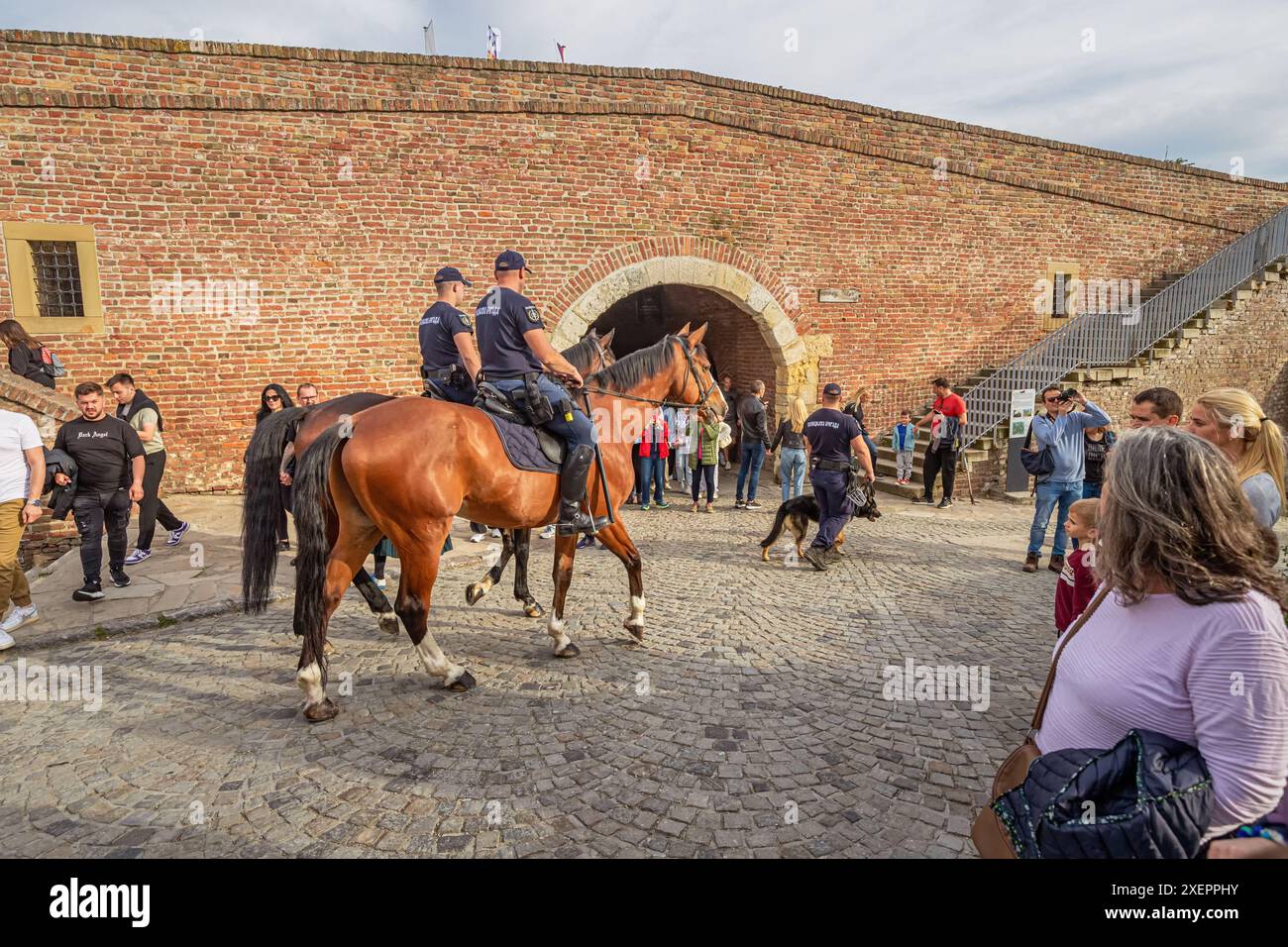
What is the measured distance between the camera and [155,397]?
32.4 feet

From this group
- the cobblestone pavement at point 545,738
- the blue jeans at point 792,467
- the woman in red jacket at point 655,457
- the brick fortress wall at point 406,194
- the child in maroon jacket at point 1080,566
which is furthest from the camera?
the woman in red jacket at point 655,457

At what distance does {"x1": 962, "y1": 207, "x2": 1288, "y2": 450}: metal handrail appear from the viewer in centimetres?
1362

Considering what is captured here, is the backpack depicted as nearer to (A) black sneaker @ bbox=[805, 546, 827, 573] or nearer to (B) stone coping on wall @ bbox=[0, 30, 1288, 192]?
(B) stone coping on wall @ bbox=[0, 30, 1288, 192]

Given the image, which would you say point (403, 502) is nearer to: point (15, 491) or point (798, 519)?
point (15, 491)

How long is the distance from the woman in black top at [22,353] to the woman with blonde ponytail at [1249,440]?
11100 millimetres

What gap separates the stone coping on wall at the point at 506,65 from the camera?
9.31 metres

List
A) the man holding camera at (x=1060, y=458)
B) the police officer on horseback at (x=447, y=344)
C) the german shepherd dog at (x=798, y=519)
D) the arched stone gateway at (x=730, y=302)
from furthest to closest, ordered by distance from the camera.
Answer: the arched stone gateway at (x=730, y=302) → the german shepherd dog at (x=798, y=519) → the man holding camera at (x=1060, y=458) → the police officer on horseback at (x=447, y=344)

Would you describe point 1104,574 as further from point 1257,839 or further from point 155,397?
point 155,397

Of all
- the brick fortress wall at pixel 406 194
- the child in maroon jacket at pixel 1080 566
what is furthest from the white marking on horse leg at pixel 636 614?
the brick fortress wall at pixel 406 194

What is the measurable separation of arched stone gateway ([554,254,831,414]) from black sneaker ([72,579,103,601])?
6.92 metres

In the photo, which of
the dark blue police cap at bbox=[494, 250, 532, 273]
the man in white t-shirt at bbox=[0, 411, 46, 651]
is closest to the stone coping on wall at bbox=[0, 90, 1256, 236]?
the man in white t-shirt at bbox=[0, 411, 46, 651]

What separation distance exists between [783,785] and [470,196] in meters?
10.2

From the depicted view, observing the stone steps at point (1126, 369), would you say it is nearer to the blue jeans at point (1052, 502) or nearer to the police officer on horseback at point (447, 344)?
the blue jeans at point (1052, 502)
